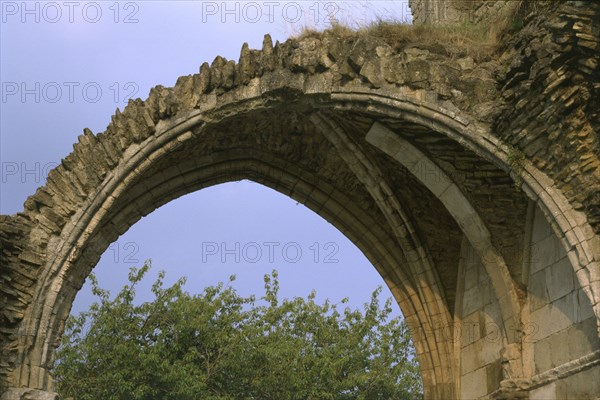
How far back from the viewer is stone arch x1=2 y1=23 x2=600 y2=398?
7.80 meters

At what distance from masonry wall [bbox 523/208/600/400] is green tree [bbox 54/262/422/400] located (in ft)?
30.8

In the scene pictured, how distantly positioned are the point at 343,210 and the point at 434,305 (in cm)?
150

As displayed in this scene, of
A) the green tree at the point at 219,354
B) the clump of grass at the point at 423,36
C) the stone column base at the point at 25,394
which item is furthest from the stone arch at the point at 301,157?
the green tree at the point at 219,354

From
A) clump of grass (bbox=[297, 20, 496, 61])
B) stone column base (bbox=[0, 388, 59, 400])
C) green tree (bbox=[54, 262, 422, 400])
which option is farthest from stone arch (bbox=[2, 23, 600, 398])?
green tree (bbox=[54, 262, 422, 400])

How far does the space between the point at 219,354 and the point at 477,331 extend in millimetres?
9130

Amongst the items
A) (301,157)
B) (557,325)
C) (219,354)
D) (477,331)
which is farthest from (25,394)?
(219,354)

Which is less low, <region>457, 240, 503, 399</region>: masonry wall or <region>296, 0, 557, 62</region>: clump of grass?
<region>296, 0, 557, 62</region>: clump of grass

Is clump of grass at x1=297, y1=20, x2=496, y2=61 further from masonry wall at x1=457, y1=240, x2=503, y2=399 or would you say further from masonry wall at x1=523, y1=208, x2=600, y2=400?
Result: masonry wall at x1=457, y1=240, x2=503, y2=399

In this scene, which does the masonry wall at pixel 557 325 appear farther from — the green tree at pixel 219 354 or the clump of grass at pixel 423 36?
the green tree at pixel 219 354

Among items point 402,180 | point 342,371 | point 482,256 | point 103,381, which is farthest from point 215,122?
point 342,371

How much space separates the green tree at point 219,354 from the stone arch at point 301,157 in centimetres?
791

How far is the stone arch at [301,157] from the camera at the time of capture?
7805 millimetres

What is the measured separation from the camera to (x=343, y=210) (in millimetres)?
10211

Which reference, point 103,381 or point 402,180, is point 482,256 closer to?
point 402,180
